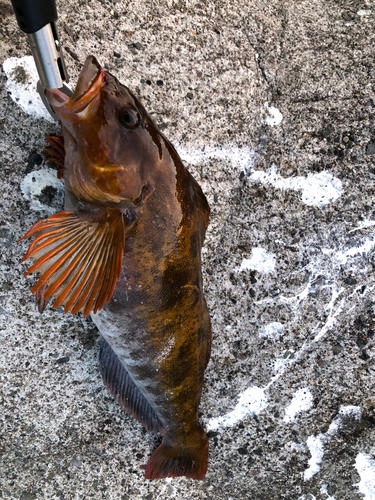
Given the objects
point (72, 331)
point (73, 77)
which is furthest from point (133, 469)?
point (73, 77)

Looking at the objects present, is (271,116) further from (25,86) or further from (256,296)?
(25,86)

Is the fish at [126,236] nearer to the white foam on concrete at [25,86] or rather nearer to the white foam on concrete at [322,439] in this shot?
the white foam on concrete at [25,86]

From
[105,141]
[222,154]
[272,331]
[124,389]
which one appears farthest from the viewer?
[272,331]

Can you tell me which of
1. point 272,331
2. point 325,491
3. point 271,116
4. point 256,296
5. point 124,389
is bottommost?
point 325,491

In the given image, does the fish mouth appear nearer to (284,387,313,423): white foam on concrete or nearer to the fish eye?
the fish eye

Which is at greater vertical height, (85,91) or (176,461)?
(85,91)

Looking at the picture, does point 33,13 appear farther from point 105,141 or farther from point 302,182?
point 302,182

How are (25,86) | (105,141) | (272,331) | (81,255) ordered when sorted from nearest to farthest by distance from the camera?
(105,141)
(81,255)
(25,86)
(272,331)

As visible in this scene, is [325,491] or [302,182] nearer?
[302,182]

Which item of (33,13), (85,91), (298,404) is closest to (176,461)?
(298,404)
